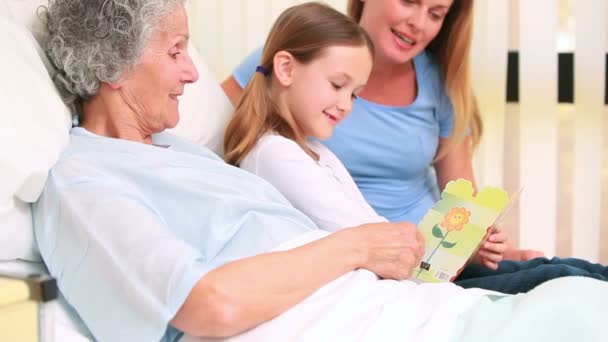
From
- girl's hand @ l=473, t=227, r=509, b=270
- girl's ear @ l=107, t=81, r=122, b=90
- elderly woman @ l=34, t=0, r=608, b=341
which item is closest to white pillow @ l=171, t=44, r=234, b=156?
elderly woman @ l=34, t=0, r=608, b=341

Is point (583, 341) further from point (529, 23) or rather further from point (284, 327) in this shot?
point (529, 23)

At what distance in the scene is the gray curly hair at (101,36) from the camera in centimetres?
146

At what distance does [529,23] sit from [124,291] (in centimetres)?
178

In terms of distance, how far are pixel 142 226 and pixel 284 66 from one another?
64 cm

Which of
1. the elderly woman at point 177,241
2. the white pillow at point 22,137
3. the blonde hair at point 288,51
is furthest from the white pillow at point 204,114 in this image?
→ the white pillow at point 22,137

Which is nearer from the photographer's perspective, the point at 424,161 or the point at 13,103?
the point at 13,103

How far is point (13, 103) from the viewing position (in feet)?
4.32

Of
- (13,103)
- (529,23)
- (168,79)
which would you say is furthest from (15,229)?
(529,23)

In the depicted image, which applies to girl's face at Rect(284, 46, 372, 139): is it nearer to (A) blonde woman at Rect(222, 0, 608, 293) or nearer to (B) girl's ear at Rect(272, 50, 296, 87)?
(B) girl's ear at Rect(272, 50, 296, 87)

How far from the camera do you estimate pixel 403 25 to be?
6.71ft

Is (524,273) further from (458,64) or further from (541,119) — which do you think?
(541,119)

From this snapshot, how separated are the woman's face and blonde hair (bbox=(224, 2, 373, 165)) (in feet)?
0.89

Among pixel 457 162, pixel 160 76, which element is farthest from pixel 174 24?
pixel 457 162

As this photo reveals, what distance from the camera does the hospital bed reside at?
1.27m
